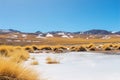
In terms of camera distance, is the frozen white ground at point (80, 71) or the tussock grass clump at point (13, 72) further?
the frozen white ground at point (80, 71)

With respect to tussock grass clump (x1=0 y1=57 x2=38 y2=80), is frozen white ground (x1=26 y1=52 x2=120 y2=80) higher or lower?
lower

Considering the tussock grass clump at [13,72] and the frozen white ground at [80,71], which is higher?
the tussock grass clump at [13,72]

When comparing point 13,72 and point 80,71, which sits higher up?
point 13,72

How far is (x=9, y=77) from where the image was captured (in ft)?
19.8

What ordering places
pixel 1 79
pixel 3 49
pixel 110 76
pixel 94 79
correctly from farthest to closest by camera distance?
pixel 3 49
pixel 110 76
pixel 94 79
pixel 1 79

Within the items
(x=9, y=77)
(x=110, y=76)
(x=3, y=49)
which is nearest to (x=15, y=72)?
(x=9, y=77)

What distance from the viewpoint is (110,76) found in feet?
26.8

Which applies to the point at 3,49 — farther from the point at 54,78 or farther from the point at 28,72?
the point at 28,72

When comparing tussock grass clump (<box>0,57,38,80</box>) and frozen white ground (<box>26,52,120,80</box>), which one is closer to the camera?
tussock grass clump (<box>0,57,38,80</box>)

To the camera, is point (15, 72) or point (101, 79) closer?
point (15, 72)

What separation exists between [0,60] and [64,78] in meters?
1.82

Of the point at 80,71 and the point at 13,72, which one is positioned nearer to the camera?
the point at 13,72

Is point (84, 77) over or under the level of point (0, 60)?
under

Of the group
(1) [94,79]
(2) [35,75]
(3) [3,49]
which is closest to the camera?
(2) [35,75]
